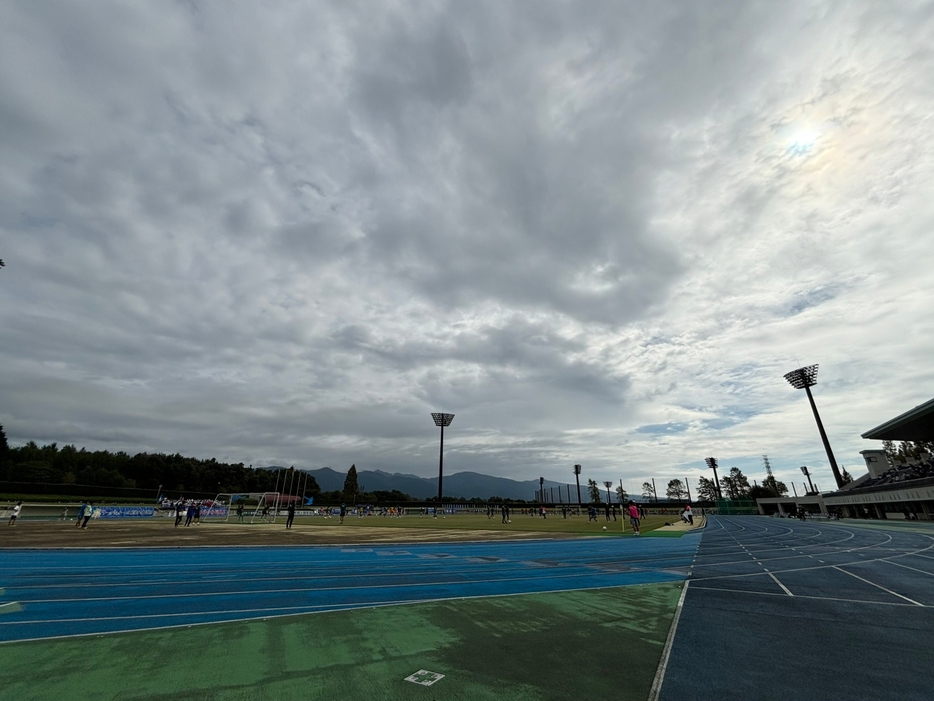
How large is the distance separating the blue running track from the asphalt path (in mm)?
2887

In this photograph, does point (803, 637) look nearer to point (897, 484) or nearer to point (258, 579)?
point (258, 579)

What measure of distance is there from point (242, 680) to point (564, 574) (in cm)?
1047

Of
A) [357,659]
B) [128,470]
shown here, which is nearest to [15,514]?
[357,659]

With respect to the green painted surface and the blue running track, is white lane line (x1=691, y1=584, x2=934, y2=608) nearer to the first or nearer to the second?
the blue running track

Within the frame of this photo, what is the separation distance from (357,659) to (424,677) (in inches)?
43.8

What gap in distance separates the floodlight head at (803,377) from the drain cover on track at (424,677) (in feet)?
396

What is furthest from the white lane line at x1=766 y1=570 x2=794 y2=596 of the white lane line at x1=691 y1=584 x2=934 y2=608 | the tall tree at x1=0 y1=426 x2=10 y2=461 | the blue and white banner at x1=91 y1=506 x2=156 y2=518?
the tall tree at x1=0 y1=426 x2=10 y2=461

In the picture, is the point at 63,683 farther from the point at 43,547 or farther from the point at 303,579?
the point at 43,547

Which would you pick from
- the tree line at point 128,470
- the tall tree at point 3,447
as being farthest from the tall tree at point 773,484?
the tall tree at point 3,447

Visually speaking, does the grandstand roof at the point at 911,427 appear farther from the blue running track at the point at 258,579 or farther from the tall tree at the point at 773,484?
the tall tree at the point at 773,484

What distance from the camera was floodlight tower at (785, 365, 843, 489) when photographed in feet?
293

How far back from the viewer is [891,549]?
72.9 ft

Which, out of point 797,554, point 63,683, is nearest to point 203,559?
point 63,683

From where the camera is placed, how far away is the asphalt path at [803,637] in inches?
202
